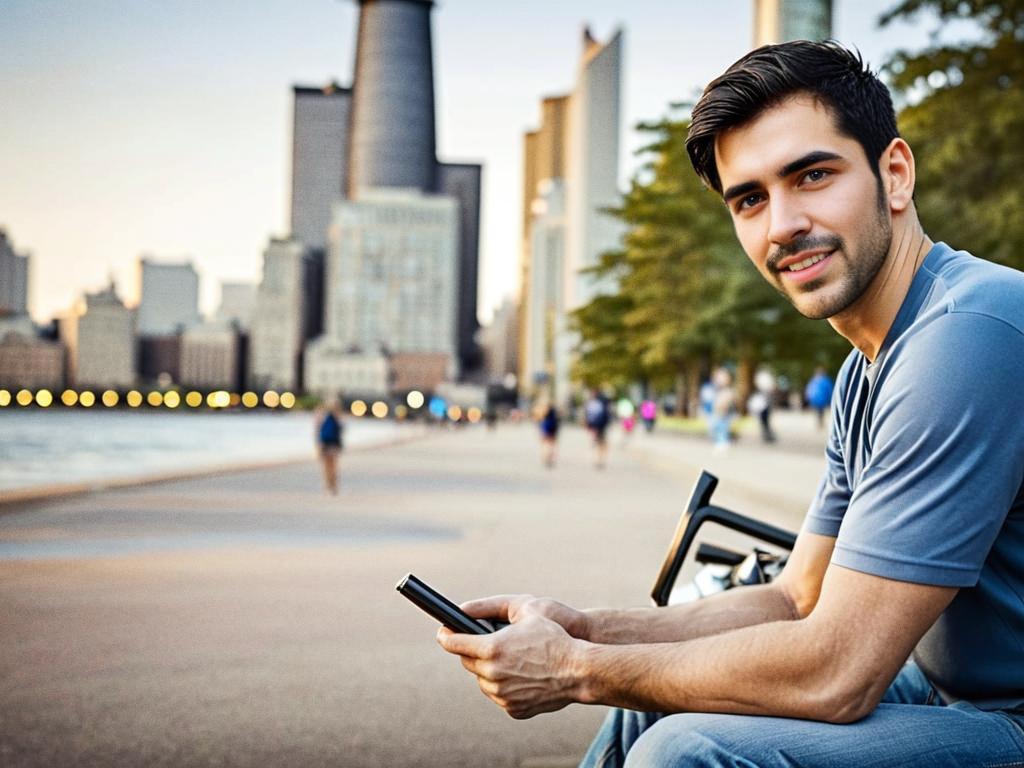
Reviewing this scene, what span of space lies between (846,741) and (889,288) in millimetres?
742

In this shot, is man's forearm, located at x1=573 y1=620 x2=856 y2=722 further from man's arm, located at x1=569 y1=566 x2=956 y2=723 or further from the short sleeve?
the short sleeve

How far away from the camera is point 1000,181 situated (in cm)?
2088

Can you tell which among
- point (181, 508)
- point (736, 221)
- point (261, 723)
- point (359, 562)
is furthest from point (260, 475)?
point (736, 221)

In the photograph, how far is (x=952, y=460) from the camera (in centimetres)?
157

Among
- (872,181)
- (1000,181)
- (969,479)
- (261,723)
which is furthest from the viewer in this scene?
(1000,181)

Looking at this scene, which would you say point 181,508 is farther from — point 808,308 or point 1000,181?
point 1000,181

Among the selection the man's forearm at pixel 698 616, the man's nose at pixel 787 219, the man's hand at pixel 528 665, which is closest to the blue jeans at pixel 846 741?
the man's hand at pixel 528 665

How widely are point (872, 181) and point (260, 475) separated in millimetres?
20608

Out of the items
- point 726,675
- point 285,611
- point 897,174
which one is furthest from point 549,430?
point 726,675

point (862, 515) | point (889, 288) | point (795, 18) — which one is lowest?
point (862, 515)

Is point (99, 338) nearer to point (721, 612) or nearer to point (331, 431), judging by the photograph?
point (331, 431)

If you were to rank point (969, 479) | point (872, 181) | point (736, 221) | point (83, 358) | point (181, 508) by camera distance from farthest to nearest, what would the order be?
point (83, 358), point (181, 508), point (736, 221), point (872, 181), point (969, 479)

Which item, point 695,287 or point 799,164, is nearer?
point 799,164

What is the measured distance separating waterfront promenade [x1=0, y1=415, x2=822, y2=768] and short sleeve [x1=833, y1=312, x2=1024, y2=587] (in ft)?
7.59
